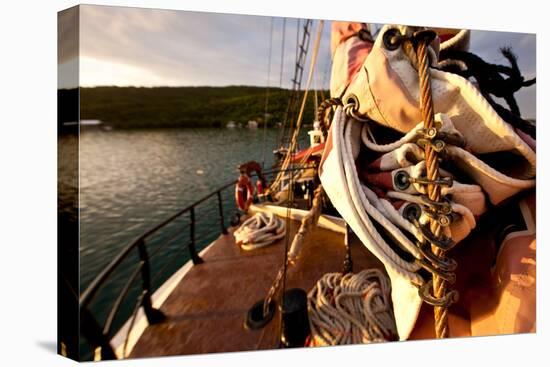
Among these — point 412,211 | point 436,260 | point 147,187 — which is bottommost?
point 147,187

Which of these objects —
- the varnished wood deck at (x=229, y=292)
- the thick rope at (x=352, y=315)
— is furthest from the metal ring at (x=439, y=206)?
the varnished wood deck at (x=229, y=292)

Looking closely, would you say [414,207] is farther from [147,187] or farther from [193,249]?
[147,187]

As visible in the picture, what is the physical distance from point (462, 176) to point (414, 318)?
42 cm

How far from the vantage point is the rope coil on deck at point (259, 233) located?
5.81ft

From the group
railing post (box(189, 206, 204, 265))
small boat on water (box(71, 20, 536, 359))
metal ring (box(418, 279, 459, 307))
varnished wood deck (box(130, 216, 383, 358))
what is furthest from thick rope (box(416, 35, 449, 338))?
railing post (box(189, 206, 204, 265))

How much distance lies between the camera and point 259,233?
71.5 inches

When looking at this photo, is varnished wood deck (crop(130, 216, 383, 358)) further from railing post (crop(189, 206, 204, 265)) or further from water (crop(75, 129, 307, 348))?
water (crop(75, 129, 307, 348))

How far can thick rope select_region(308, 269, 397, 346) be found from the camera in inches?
36.7

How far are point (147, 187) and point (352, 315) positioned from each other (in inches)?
165

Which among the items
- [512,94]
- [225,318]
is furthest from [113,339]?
[512,94]

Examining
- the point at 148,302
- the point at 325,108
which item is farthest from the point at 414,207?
the point at 148,302

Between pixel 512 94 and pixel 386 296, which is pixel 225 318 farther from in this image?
pixel 512 94

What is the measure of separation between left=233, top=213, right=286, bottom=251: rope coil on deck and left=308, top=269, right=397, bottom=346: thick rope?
0.73 metres

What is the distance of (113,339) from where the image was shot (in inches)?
39.4
